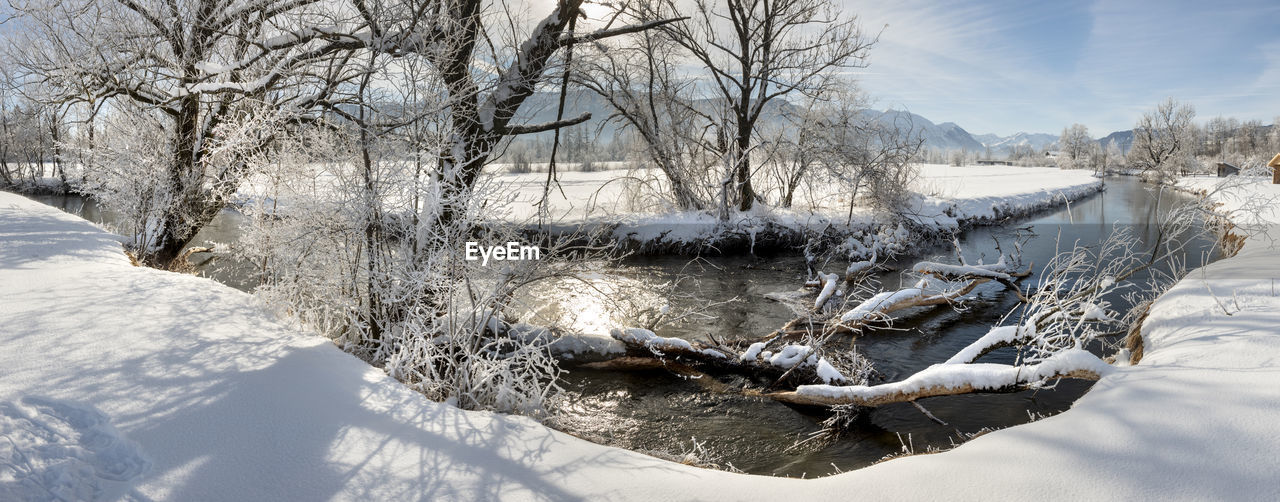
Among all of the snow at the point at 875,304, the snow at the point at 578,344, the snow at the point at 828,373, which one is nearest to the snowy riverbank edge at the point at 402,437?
the snow at the point at 828,373

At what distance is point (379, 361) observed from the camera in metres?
6.30

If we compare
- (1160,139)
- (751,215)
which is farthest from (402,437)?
(1160,139)

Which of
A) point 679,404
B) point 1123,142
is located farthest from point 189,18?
point 1123,142

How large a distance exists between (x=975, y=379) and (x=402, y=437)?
473cm

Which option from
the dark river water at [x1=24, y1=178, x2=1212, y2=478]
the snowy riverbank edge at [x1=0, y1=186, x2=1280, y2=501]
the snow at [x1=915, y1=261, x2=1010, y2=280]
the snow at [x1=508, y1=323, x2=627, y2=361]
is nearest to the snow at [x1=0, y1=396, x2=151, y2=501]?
the snowy riverbank edge at [x1=0, y1=186, x2=1280, y2=501]

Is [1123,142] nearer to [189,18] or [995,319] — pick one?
[995,319]

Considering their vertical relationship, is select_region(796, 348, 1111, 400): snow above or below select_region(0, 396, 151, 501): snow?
below

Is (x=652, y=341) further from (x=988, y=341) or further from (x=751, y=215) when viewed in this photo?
(x=751, y=215)

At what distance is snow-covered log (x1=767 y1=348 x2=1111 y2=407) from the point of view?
5301 mm

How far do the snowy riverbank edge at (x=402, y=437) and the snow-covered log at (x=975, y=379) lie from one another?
1.26ft

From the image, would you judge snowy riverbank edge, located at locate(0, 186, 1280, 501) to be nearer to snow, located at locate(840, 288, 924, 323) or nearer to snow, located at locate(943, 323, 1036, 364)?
snow, located at locate(943, 323, 1036, 364)

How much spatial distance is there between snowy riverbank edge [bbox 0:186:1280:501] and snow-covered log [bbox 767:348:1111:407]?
1.26ft

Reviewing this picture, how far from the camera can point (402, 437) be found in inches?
→ 154

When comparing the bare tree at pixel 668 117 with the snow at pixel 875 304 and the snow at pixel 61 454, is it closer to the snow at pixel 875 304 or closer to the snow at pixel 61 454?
the snow at pixel 875 304
